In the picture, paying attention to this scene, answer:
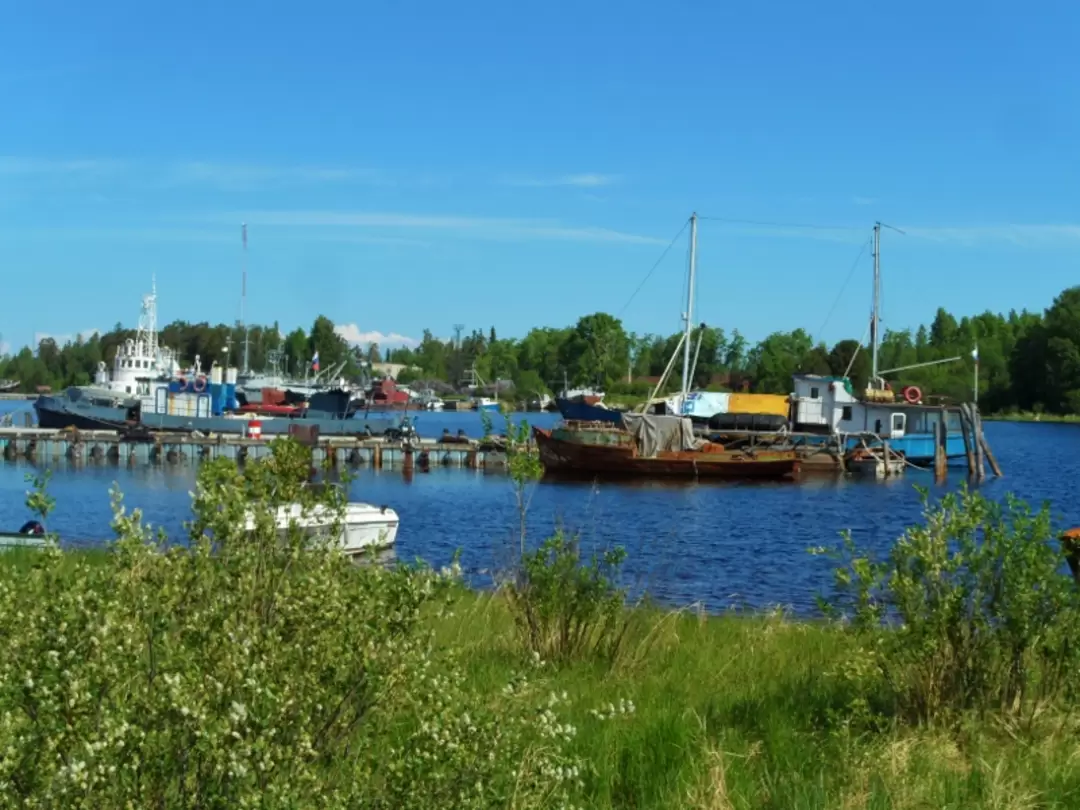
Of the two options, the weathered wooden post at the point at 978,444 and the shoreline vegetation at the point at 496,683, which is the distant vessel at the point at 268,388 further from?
the shoreline vegetation at the point at 496,683

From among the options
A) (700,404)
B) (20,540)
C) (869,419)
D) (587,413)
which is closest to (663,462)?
(869,419)

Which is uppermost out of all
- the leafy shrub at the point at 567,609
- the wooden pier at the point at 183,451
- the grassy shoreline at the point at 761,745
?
the leafy shrub at the point at 567,609

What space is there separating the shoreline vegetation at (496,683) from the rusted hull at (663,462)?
145ft

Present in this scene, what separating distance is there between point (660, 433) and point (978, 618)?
49.2m

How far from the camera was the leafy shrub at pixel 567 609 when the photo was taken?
982 centimetres

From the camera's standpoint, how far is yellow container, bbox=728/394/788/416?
73375mm

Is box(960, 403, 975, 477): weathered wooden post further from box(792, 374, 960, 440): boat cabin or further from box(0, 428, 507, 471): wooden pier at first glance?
box(0, 428, 507, 471): wooden pier

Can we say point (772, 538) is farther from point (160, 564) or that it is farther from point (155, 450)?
point (155, 450)

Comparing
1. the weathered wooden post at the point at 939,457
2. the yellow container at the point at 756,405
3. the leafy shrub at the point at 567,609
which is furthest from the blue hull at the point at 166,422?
the leafy shrub at the point at 567,609

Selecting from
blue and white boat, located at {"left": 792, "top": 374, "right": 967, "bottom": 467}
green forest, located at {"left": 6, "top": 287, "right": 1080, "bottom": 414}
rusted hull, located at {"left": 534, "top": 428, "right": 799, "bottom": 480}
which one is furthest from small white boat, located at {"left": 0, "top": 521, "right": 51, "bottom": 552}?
green forest, located at {"left": 6, "top": 287, "right": 1080, "bottom": 414}

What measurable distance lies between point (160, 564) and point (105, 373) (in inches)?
3034

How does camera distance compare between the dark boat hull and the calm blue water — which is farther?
the dark boat hull

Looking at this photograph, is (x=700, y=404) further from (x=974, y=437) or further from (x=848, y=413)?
(x=974, y=437)

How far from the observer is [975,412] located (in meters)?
56.5
